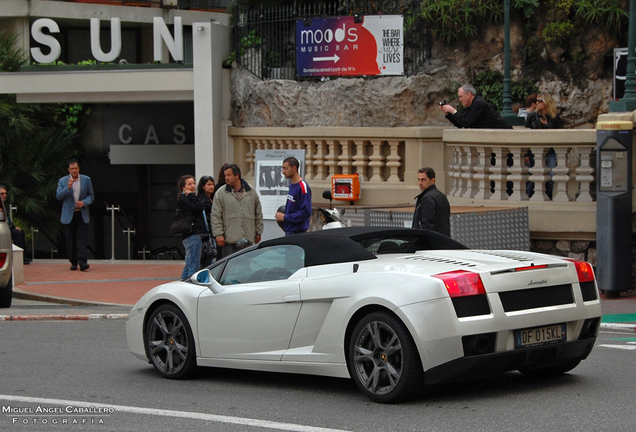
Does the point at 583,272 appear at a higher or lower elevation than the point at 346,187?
lower

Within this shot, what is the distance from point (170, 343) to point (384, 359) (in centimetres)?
226

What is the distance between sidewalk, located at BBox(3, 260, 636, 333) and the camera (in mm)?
11958

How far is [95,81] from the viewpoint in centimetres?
2125

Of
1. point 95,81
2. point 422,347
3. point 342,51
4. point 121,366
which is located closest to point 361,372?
point 422,347

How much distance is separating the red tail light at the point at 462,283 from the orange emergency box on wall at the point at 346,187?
32.3 ft

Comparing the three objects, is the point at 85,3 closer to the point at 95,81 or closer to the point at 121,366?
the point at 95,81

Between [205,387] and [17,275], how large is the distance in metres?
8.99

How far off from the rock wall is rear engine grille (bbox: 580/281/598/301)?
10482mm

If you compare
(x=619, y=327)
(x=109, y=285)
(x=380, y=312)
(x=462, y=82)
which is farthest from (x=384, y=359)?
(x=462, y=82)

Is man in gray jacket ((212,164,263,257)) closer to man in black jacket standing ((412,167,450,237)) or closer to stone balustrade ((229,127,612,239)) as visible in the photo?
man in black jacket standing ((412,167,450,237))

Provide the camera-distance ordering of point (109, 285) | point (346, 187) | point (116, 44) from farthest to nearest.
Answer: point (116, 44)
point (346, 187)
point (109, 285)

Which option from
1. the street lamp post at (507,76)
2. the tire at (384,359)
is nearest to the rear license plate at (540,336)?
the tire at (384,359)

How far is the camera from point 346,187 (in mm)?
16625

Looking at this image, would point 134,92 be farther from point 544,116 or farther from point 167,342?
point 167,342
